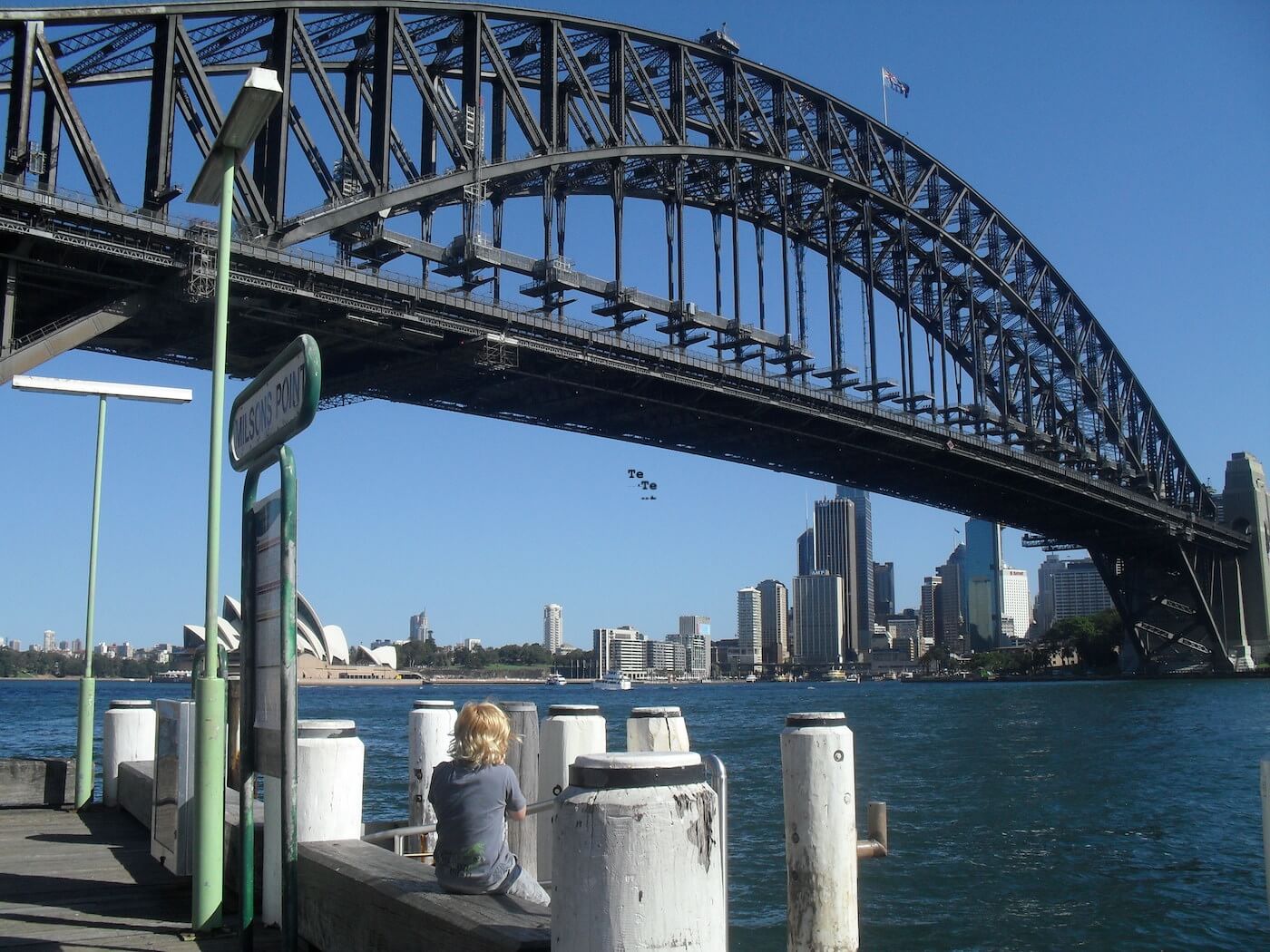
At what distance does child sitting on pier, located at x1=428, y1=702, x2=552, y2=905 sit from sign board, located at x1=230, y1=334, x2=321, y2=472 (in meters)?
1.24

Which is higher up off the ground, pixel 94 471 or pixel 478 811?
pixel 94 471

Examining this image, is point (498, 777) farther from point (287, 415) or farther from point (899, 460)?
point (899, 460)

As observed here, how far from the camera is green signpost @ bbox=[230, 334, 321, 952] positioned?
177 inches

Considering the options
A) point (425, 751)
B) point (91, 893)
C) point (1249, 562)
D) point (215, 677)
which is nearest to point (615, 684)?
point (1249, 562)

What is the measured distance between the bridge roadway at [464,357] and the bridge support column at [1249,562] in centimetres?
2395

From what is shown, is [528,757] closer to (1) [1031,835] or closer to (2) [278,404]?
(2) [278,404]

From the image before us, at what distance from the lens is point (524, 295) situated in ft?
124

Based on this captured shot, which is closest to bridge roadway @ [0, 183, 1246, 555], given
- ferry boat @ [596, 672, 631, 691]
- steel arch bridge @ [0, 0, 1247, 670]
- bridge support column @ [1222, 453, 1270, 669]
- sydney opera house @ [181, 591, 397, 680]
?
steel arch bridge @ [0, 0, 1247, 670]

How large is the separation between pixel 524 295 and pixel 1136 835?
26.6m

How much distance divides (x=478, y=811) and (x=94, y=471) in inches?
263

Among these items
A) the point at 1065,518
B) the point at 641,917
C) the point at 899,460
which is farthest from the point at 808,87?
the point at 641,917

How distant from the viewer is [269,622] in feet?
15.8

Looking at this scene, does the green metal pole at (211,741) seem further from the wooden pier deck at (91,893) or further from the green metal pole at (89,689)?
the green metal pole at (89,689)

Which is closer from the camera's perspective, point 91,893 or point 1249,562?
point 91,893
